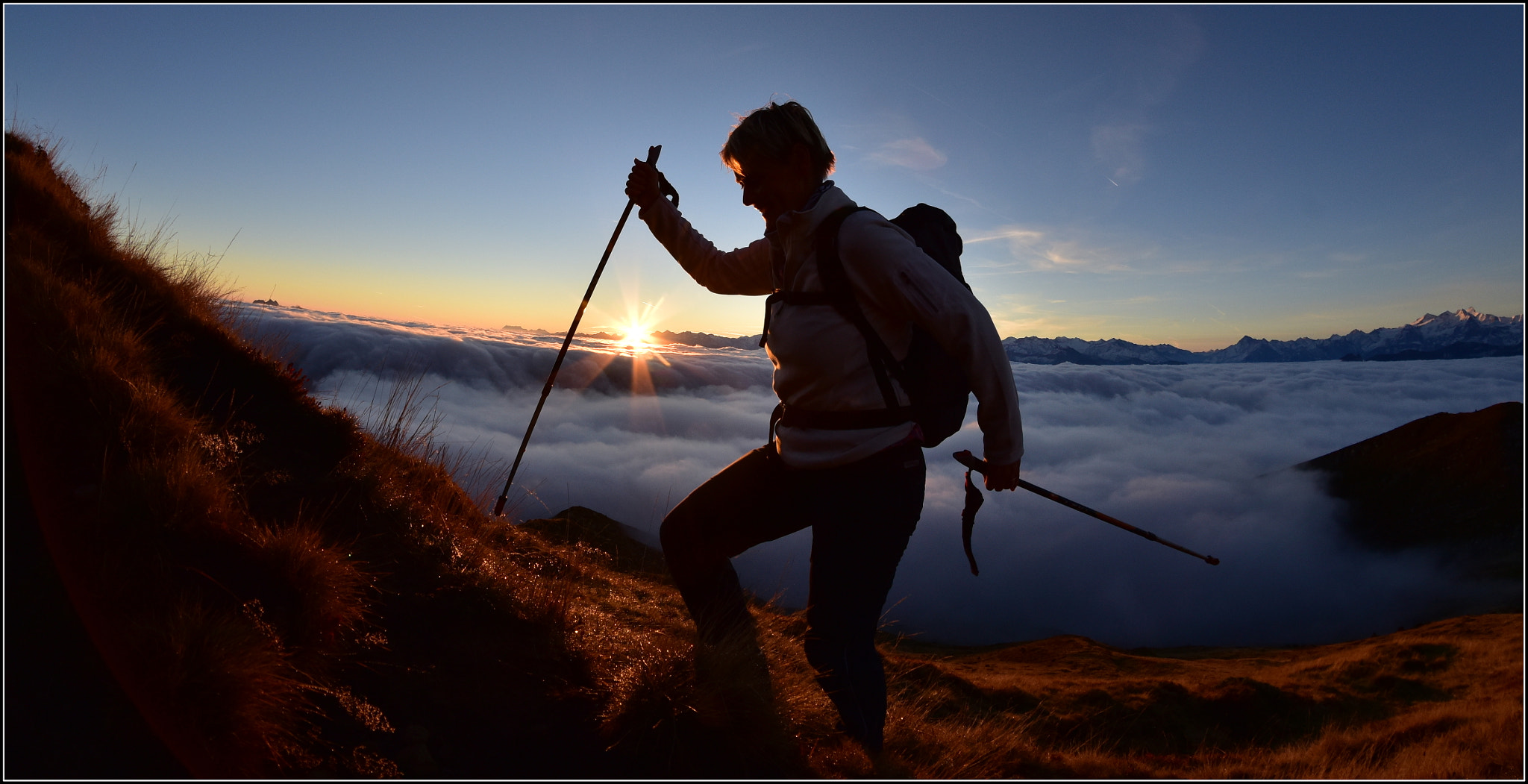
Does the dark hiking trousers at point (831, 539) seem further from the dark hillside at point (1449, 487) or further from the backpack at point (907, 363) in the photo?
the dark hillside at point (1449, 487)

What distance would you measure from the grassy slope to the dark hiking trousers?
322 millimetres

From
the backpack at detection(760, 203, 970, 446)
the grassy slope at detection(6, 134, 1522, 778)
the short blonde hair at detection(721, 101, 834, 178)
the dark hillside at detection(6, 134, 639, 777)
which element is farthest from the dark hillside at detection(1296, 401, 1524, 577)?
the dark hillside at detection(6, 134, 639, 777)

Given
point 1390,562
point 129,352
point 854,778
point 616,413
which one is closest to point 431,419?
point 129,352

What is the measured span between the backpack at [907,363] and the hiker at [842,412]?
15 millimetres

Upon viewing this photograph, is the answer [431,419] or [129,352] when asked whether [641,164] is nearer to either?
[129,352]

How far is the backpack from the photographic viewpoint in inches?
91.4

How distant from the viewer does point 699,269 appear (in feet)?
11.1

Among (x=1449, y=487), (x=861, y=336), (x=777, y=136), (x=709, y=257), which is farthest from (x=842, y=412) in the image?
(x=1449, y=487)

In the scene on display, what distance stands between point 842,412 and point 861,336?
0.29m

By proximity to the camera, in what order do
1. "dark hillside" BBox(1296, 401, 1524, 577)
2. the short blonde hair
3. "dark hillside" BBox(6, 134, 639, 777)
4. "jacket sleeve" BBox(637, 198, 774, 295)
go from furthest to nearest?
"dark hillside" BBox(1296, 401, 1524, 577), "jacket sleeve" BBox(637, 198, 774, 295), the short blonde hair, "dark hillside" BBox(6, 134, 639, 777)

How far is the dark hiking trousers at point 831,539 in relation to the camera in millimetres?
A: 2389

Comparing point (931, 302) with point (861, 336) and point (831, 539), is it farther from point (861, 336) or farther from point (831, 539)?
point (831, 539)

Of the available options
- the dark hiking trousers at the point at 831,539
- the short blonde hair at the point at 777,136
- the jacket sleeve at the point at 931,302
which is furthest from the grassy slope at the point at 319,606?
the short blonde hair at the point at 777,136

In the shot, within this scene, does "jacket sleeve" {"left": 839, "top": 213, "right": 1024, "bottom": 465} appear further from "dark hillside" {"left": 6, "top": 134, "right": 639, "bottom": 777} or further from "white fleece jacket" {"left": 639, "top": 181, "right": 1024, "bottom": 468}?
"dark hillside" {"left": 6, "top": 134, "right": 639, "bottom": 777}
